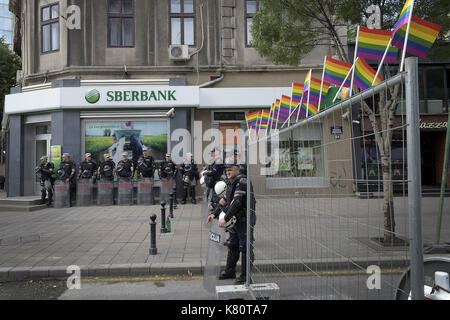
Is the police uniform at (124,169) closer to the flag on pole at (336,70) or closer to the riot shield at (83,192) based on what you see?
the riot shield at (83,192)

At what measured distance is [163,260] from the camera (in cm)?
644

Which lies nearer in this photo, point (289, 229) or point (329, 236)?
point (329, 236)

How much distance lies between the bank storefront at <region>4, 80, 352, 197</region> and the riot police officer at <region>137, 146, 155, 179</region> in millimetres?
1151

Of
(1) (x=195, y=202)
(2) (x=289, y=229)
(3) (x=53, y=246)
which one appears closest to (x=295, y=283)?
(2) (x=289, y=229)

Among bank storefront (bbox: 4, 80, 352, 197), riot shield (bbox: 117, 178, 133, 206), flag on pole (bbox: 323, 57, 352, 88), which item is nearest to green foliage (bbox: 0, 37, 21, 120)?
bank storefront (bbox: 4, 80, 352, 197)

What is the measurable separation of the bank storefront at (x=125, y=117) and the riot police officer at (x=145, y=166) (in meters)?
1.15

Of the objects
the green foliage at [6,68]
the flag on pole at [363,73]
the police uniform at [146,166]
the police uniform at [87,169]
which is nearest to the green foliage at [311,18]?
the flag on pole at [363,73]

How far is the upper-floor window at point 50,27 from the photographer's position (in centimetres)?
1659

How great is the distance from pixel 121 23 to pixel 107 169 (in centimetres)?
656

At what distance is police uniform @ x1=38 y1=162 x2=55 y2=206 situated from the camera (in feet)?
46.9

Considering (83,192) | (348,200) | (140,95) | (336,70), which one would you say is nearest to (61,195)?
(83,192)

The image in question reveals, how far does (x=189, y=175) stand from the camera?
1434cm
